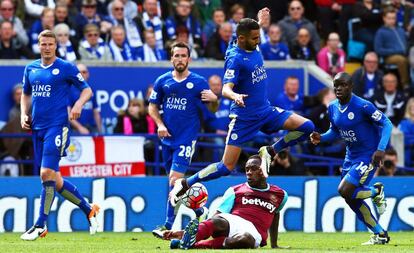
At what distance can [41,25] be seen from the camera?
78.5ft

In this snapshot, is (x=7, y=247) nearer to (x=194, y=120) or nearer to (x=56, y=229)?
(x=194, y=120)

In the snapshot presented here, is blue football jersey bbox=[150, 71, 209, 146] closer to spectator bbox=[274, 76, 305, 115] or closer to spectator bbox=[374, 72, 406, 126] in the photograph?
spectator bbox=[274, 76, 305, 115]

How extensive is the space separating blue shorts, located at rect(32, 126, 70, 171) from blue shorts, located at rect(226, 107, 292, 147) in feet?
7.73

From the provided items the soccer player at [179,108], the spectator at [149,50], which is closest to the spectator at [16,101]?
the spectator at [149,50]

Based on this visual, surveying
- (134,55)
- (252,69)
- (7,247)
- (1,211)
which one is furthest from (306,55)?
(7,247)

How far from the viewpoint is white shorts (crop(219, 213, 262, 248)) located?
50.1 feet

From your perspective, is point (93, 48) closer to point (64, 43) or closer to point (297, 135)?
point (64, 43)

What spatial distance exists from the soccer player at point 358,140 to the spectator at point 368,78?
25.0 feet

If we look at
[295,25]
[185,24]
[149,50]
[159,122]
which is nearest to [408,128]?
[295,25]

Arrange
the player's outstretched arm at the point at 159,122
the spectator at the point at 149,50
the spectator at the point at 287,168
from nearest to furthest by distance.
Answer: the player's outstretched arm at the point at 159,122 < the spectator at the point at 287,168 < the spectator at the point at 149,50

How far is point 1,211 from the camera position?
21047mm

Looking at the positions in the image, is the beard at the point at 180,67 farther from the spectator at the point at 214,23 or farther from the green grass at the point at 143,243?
the spectator at the point at 214,23

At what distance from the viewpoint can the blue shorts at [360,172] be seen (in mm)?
17328

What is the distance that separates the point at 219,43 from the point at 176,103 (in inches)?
283
